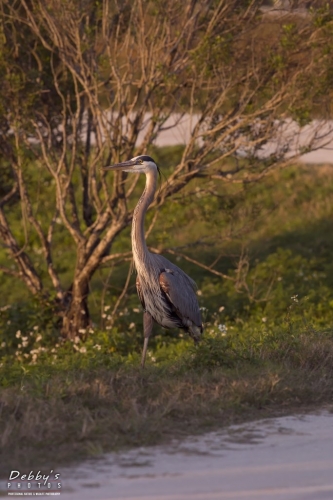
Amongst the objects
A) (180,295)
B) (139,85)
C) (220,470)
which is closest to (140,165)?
(180,295)

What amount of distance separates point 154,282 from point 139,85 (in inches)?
117

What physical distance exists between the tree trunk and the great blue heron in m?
2.90

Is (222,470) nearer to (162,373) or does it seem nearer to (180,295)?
(162,373)

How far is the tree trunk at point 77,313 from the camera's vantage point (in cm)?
1105

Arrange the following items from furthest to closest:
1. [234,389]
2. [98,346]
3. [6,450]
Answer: [98,346], [234,389], [6,450]

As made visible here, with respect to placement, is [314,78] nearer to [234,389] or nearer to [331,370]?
[331,370]

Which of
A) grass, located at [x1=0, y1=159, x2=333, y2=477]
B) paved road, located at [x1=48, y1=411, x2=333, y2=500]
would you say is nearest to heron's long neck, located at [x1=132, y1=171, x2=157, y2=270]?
grass, located at [x1=0, y1=159, x2=333, y2=477]

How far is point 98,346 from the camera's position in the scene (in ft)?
31.2

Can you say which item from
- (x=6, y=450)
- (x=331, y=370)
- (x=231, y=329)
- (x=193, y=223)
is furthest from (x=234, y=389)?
(x=193, y=223)

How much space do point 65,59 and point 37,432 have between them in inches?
225

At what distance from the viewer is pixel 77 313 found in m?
11.1

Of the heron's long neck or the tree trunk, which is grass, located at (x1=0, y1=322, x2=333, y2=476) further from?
the tree trunk

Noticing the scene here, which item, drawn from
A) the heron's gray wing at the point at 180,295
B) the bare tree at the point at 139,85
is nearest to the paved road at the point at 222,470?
the heron's gray wing at the point at 180,295

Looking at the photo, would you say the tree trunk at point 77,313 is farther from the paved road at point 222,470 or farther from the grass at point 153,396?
the paved road at point 222,470
